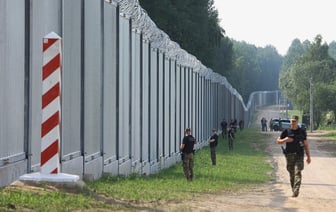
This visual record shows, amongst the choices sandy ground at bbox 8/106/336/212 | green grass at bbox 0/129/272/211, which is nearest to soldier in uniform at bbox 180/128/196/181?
green grass at bbox 0/129/272/211

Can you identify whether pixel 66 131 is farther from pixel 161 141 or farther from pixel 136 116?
pixel 161 141

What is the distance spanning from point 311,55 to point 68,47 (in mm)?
101374

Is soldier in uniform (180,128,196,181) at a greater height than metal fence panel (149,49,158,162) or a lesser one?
lesser

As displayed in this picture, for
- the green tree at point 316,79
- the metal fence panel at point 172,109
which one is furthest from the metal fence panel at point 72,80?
the green tree at point 316,79

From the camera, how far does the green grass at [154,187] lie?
31.1ft

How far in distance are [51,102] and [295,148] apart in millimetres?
7082

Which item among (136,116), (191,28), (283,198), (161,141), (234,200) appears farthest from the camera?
(191,28)

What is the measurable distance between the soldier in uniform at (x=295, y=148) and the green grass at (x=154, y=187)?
6.19 ft

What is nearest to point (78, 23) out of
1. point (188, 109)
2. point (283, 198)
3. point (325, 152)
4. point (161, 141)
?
point (283, 198)

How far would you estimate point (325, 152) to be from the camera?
46.5 m

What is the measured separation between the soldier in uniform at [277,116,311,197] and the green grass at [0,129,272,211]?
6.19 feet

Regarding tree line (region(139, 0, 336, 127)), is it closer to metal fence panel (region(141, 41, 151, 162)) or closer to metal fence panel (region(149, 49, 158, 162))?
metal fence panel (region(149, 49, 158, 162))

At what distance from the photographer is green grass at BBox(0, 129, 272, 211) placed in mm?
9469

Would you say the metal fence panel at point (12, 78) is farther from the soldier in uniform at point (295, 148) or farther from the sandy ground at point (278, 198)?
the soldier in uniform at point (295, 148)
